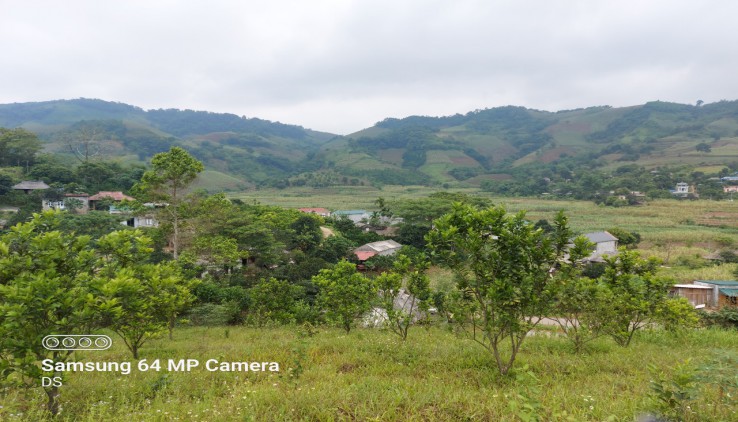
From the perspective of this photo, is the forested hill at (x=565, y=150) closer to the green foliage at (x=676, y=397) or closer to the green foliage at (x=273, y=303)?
the green foliage at (x=273, y=303)

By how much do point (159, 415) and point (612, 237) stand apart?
35687 mm

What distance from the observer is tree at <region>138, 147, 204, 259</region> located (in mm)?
18391

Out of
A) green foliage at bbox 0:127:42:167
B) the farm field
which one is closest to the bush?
the farm field

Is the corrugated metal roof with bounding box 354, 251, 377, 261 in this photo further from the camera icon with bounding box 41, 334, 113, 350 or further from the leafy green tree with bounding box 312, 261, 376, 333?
the camera icon with bounding box 41, 334, 113, 350

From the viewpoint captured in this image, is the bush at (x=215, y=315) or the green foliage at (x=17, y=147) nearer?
the bush at (x=215, y=315)

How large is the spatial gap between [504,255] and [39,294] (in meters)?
5.59

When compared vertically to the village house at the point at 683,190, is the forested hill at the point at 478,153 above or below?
above

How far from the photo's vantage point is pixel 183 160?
61.1 ft

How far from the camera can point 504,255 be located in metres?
5.28

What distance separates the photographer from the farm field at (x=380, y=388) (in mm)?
4352

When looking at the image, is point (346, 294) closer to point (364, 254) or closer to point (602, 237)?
point (364, 254)

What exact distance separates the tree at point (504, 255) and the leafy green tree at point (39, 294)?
443 centimetres

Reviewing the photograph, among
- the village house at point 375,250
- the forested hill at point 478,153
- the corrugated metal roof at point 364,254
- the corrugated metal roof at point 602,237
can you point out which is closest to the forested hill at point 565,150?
the forested hill at point 478,153

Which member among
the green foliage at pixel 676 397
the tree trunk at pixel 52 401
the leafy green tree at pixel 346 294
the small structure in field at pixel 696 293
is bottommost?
the small structure in field at pixel 696 293
